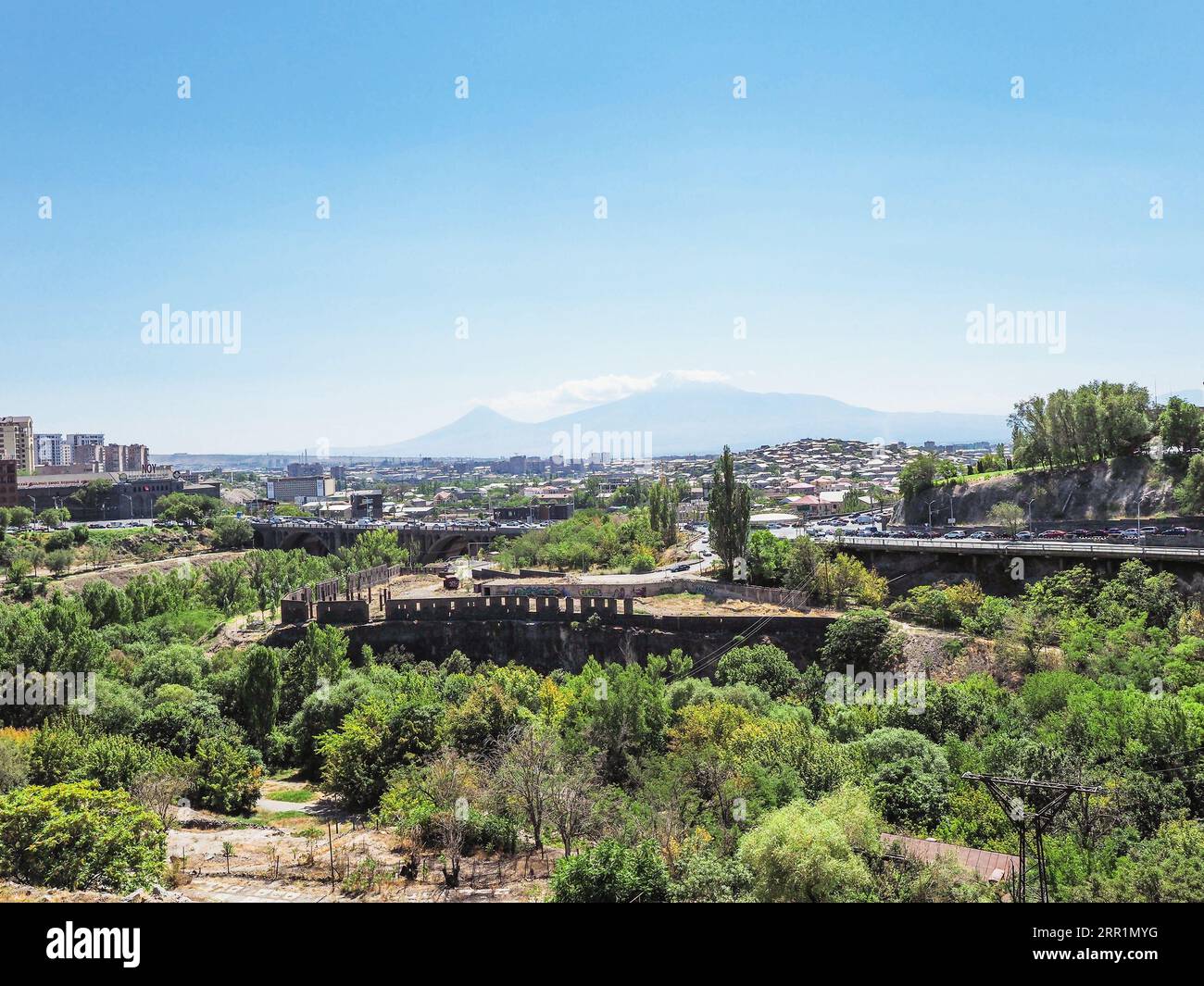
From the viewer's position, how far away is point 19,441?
14450 cm

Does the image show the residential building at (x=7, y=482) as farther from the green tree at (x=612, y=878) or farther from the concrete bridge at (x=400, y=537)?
the green tree at (x=612, y=878)

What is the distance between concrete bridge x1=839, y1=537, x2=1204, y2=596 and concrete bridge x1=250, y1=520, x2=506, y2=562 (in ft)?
135

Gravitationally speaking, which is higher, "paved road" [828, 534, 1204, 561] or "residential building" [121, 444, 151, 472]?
"residential building" [121, 444, 151, 472]

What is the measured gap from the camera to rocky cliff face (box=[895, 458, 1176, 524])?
45.4m

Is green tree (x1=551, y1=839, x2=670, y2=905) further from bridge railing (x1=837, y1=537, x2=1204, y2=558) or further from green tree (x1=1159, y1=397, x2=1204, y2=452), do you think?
green tree (x1=1159, y1=397, x2=1204, y2=452)

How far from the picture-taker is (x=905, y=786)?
715 inches

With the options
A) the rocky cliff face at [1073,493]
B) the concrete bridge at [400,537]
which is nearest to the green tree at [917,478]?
the rocky cliff face at [1073,493]

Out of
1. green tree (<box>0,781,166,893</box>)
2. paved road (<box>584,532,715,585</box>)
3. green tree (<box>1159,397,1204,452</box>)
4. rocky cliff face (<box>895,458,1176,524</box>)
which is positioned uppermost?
green tree (<box>1159,397,1204,452</box>)

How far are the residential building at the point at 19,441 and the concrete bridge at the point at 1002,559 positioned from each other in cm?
13088

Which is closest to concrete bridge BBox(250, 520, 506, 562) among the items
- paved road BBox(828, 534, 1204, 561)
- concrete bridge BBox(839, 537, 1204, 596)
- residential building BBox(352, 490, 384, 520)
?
residential building BBox(352, 490, 384, 520)

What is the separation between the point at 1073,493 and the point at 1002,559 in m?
14.0
